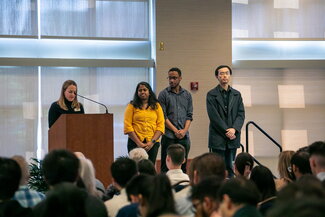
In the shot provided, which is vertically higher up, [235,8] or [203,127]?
[235,8]

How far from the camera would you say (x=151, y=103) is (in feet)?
25.1

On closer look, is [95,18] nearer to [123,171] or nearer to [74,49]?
[74,49]

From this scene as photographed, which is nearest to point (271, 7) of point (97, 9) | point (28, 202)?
point (97, 9)

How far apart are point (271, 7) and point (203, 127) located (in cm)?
240

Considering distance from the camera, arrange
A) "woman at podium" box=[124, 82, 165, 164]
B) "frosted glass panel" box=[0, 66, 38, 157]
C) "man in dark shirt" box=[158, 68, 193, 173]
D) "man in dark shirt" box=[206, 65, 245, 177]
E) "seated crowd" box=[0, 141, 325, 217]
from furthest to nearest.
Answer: "frosted glass panel" box=[0, 66, 38, 157] < "man in dark shirt" box=[158, 68, 193, 173] < "man in dark shirt" box=[206, 65, 245, 177] < "woman at podium" box=[124, 82, 165, 164] < "seated crowd" box=[0, 141, 325, 217]

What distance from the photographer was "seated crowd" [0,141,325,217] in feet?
8.62

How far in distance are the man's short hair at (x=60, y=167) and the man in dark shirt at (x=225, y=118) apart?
4.38 metres

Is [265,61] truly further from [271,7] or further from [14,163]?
[14,163]

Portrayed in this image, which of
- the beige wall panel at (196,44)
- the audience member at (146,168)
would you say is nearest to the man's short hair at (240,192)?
the audience member at (146,168)

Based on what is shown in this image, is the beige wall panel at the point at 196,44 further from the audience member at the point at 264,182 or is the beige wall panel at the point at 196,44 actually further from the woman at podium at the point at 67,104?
the audience member at the point at 264,182

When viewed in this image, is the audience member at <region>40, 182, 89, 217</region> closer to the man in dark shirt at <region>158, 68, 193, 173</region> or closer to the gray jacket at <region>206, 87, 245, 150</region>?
the gray jacket at <region>206, 87, 245, 150</region>

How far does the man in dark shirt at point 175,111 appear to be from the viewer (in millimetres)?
8094

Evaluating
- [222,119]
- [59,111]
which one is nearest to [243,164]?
[222,119]

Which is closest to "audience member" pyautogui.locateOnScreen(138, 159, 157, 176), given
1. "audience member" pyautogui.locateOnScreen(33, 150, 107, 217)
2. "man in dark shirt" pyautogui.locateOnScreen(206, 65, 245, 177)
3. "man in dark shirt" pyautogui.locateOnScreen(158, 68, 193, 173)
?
"audience member" pyautogui.locateOnScreen(33, 150, 107, 217)
